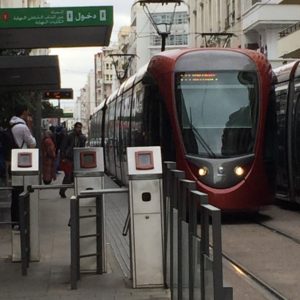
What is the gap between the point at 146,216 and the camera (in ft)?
23.7

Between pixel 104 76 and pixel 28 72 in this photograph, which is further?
pixel 104 76

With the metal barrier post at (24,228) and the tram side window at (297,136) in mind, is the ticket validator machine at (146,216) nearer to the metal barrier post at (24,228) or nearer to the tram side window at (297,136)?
the metal barrier post at (24,228)

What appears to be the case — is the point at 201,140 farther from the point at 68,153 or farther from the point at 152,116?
the point at 68,153

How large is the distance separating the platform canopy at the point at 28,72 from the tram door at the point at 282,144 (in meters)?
4.89

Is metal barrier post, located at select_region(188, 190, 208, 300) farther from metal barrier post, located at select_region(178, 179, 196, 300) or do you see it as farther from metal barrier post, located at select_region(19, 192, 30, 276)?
metal barrier post, located at select_region(19, 192, 30, 276)

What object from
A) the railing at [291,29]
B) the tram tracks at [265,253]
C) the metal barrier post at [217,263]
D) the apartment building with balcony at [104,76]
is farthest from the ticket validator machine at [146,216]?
the apartment building with balcony at [104,76]

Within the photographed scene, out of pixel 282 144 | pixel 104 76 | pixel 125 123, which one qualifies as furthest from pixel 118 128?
pixel 104 76

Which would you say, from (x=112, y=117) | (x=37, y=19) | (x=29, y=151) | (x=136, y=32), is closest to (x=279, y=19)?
(x=112, y=117)

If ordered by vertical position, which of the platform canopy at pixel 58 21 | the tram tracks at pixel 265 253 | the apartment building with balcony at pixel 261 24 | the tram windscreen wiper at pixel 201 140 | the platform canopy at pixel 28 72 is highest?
the apartment building with balcony at pixel 261 24

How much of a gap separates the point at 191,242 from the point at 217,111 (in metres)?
7.93

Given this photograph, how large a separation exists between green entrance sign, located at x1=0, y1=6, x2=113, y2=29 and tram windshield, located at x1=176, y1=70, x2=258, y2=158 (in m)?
2.88

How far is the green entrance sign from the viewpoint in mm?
10562

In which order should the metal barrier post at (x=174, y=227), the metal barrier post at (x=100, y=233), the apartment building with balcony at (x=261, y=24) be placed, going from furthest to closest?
the apartment building with balcony at (x=261, y=24) < the metal barrier post at (x=100, y=233) < the metal barrier post at (x=174, y=227)

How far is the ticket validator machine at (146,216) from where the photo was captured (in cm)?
715
